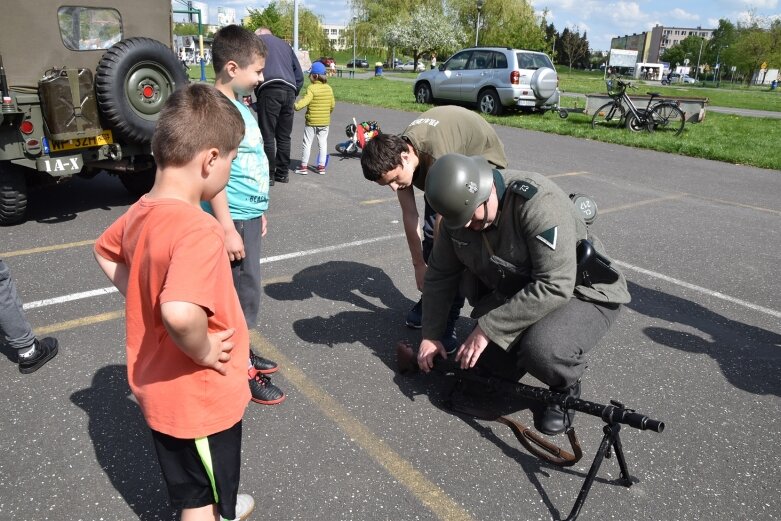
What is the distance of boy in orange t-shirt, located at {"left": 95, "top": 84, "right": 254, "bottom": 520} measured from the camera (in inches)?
61.9

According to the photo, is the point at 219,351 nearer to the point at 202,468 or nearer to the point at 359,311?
the point at 202,468

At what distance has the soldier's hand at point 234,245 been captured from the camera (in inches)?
107

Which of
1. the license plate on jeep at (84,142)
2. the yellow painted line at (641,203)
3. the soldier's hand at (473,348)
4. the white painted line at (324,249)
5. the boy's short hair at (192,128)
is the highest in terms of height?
the boy's short hair at (192,128)

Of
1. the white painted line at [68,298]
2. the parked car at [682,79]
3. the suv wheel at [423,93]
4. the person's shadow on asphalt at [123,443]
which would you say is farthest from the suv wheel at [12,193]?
the parked car at [682,79]

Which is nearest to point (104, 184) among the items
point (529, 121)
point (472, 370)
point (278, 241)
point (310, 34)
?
point (278, 241)

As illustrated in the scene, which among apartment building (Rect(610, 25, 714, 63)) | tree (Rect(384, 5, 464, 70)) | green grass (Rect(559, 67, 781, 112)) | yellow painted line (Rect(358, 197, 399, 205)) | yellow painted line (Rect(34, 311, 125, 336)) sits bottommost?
yellow painted line (Rect(34, 311, 125, 336))

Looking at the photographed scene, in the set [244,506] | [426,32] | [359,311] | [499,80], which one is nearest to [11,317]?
[244,506]

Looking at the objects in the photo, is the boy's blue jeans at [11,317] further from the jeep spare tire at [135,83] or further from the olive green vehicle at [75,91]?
the jeep spare tire at [135,83]

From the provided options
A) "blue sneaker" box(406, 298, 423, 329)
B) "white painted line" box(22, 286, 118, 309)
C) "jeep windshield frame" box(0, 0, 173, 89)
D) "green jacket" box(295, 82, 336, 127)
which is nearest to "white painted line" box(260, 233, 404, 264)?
"white painted line" box(22, 286, 118, 309)

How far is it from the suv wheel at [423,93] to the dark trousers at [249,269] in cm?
1630

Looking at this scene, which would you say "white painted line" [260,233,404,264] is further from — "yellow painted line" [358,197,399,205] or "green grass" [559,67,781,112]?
"green grass" [559,67,781,112]

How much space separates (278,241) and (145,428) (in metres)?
3.00

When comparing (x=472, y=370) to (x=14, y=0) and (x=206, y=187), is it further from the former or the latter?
(x=14, y=0)

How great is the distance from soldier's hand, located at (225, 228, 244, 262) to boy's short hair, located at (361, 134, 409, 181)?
741mm
